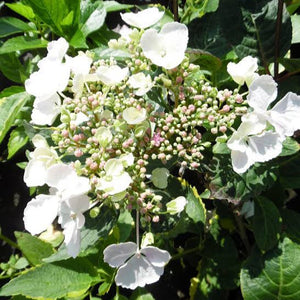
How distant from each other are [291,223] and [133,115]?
69 cm

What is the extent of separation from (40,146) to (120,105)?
172 millimetres

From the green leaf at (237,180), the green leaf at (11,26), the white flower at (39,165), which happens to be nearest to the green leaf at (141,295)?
the green leaf at (237,180)

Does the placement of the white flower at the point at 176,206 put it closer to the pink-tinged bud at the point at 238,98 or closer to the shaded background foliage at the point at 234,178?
the shaded background foliage at the point at 234,178

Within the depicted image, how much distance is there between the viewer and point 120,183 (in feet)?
2.46

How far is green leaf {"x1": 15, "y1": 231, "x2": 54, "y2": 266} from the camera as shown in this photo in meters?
1.26

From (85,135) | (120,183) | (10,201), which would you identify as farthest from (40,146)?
(10,201)

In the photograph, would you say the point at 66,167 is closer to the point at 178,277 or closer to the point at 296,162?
the point at 296,162

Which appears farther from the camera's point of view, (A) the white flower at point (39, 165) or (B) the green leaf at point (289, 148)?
Result: (B) the green leaf at point (289, 148)

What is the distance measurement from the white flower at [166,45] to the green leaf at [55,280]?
0.59 meters

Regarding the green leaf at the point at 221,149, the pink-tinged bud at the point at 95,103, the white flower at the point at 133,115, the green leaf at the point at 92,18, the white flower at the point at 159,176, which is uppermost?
the pink-tinged bud at the point at 95,103

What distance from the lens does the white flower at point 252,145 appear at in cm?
79

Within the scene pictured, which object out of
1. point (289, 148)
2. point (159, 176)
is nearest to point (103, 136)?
point (159, 176)

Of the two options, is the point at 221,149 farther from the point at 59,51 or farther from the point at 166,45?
the point at 59,51

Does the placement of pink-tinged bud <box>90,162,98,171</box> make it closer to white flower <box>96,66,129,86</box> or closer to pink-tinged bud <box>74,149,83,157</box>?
pink-tinged bud <box>74,149,83,157</box>
